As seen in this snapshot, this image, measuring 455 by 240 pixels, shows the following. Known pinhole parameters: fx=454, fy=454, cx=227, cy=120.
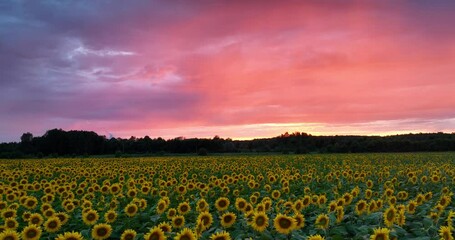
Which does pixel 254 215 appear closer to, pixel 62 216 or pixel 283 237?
pixel 283 237

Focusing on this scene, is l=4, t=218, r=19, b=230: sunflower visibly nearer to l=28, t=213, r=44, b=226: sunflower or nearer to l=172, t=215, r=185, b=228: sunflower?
l=28, t=213, r=44, b=226: sunflower

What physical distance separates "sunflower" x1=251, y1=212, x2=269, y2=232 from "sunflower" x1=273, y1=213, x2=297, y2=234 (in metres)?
0.25

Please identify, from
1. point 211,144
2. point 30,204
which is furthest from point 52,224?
point 211,144

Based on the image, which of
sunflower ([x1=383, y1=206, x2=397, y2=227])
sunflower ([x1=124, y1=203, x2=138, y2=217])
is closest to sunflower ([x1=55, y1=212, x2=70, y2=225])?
sunflower ([x1=124, y1=203, x2=138, y2=217])

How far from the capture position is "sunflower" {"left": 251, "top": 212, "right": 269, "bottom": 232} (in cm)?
658

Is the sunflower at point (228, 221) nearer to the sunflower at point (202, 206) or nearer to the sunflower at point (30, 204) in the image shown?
the sunflower at point (202, 206)

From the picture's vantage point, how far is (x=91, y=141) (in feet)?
284

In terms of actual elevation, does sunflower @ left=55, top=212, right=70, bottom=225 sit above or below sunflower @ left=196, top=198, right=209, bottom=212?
below

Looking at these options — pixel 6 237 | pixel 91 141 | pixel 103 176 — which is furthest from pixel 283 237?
pixel 91 141

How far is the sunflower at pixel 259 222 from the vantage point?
21.6 feet

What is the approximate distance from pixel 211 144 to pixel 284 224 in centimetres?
8510

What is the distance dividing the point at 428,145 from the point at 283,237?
3090 inches

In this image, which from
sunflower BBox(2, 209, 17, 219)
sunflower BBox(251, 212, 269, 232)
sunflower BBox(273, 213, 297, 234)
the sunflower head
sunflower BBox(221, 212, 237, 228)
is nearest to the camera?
sunflower BBox(273, 213, 297, 234)

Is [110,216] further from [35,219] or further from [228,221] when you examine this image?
[228,221]
